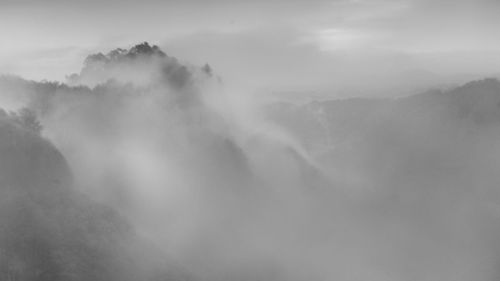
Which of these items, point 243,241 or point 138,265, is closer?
point 138,265

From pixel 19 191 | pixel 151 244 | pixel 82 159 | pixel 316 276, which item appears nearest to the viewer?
pixel 19 191

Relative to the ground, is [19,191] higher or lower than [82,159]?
lower

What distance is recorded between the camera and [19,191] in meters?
109

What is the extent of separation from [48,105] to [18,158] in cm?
7833

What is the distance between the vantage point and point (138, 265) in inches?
4456

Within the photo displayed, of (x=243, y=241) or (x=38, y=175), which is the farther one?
(x=243, y=241)

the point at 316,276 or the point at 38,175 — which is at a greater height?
the point at 316,276

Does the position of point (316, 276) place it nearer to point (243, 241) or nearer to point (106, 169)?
point (243, 241)

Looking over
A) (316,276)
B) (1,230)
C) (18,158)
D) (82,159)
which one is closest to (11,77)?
(82,159)

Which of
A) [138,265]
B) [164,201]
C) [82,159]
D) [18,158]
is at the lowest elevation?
[138,265]

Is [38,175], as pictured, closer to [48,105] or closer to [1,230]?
[1,230]

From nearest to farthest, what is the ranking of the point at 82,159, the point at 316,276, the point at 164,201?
the point at 82,159 → the point at 316,276 → the point at 164,201

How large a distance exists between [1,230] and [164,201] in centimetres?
9816

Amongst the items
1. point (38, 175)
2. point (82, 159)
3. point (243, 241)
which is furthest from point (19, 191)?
point (243, 241)
